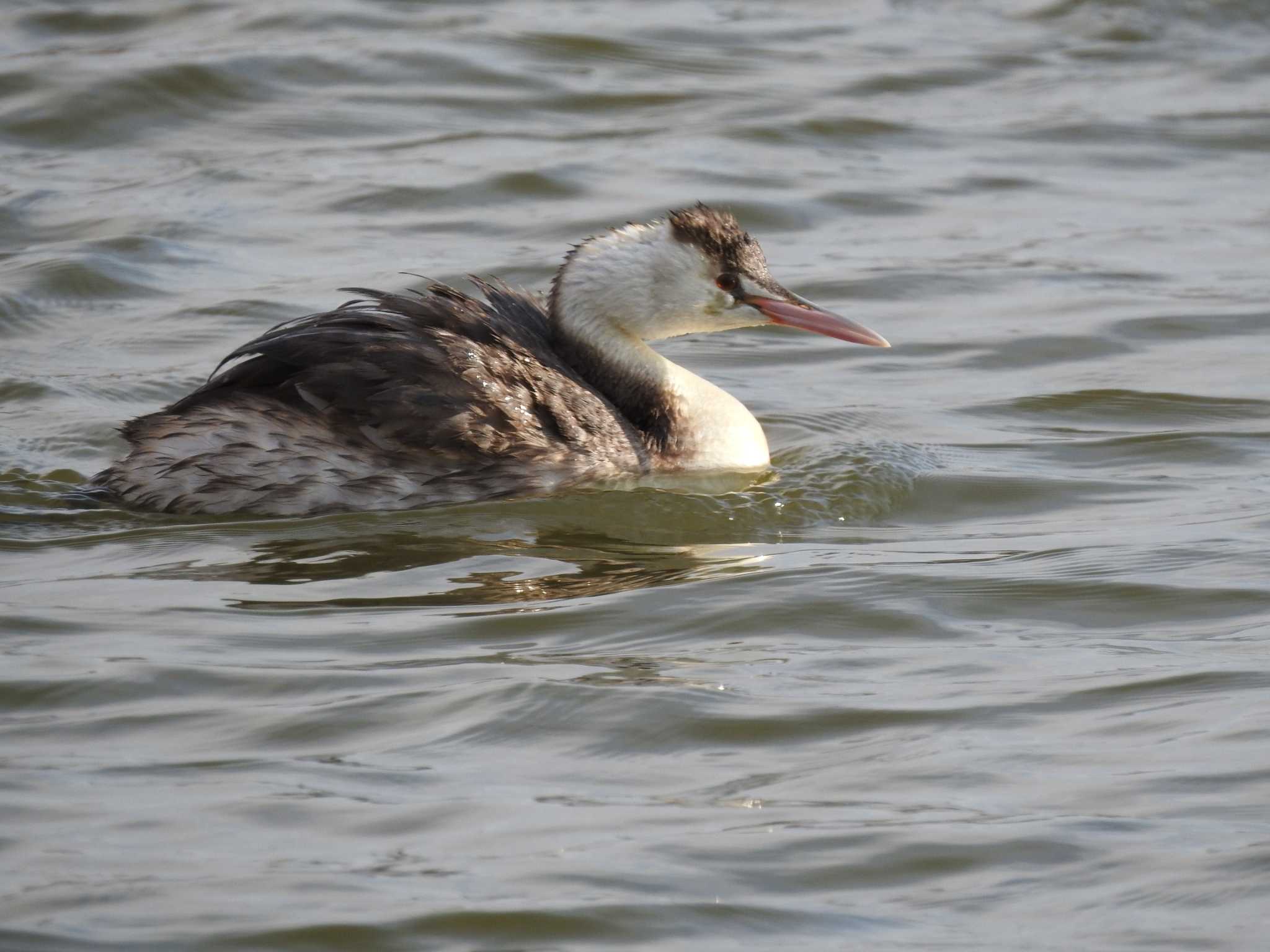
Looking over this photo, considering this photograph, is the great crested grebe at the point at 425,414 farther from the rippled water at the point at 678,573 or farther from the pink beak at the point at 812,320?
the pink beak at the point at 812,320

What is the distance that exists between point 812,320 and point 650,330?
601 millimetres

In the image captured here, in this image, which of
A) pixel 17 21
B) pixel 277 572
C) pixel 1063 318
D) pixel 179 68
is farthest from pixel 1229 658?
pixel 17 21

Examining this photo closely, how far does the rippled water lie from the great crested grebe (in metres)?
0.15

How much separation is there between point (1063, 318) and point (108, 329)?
4.57 metres

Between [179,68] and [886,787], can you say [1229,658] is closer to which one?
[886,787]

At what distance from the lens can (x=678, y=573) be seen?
6.30m

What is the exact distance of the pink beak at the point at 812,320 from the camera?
295 inches

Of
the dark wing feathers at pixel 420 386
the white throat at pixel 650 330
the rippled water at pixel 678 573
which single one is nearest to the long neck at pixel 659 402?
the white throat at pixel 650 330

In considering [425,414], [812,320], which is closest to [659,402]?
[812,320]

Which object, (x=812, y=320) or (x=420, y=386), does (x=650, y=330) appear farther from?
(x=420, y=386)

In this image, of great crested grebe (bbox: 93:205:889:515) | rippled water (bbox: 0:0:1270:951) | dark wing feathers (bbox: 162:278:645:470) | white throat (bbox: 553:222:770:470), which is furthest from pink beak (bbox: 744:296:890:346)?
dark wing feathers (bbox: 162:278:645:470)

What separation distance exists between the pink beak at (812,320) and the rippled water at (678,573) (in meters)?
0.46

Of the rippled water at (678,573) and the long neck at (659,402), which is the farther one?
the long neck at (659,402)

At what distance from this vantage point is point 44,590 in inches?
237
